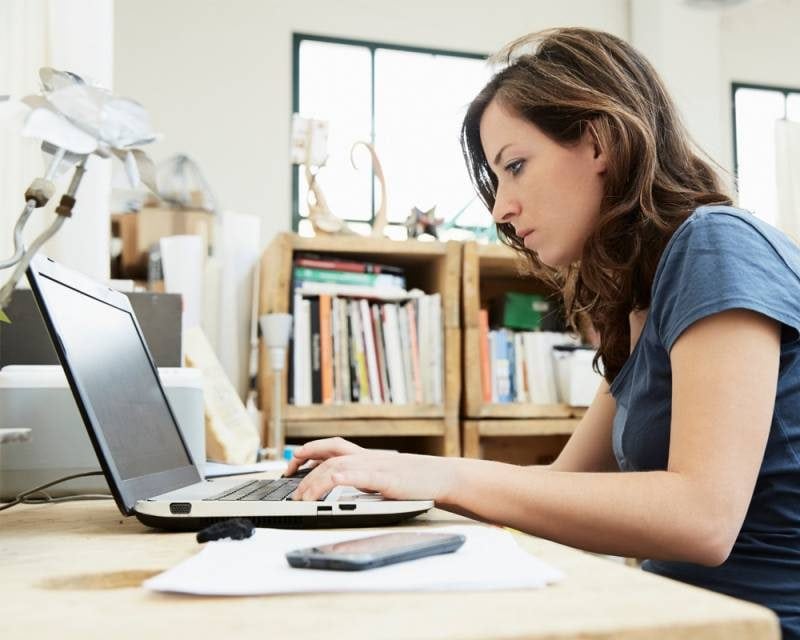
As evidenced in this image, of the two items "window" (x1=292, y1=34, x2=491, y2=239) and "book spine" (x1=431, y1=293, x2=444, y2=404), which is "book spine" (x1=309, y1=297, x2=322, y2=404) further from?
"window" (x1=292, y1=34, x2=491, y2=239)

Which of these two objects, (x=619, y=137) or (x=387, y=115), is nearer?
(x=619, y=137)

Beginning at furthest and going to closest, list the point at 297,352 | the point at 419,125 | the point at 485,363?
the point at 419,125 < the point at 485,363 < the point at 297,352

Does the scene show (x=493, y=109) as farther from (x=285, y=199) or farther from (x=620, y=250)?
(x=285, y=199)

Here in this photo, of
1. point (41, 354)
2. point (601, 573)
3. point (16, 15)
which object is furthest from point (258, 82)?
point (601, 573)

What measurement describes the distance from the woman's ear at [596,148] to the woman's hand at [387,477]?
18.3 inches

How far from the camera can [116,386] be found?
2.93 feet

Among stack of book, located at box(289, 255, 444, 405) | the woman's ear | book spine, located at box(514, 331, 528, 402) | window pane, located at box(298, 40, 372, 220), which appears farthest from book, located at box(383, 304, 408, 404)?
window pane, located at box(298, 40, 372, 220)

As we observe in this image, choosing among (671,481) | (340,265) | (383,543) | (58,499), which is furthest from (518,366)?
(383,543)

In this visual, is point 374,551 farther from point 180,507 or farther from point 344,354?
point 344,354

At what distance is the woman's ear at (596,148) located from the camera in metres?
1.03

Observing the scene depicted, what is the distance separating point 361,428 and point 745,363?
160 cm

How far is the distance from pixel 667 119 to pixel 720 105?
3.92 metres

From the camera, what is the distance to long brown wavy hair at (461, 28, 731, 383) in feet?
3.30

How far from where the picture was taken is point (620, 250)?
1038 millimetres
